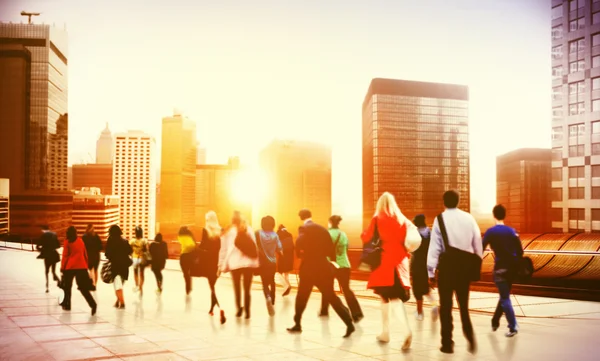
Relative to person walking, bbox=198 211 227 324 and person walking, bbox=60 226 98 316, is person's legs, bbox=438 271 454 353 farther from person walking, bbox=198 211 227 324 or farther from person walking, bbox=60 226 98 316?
person walking, bbox=60 226 98 316

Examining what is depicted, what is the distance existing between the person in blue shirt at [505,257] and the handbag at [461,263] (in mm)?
1040

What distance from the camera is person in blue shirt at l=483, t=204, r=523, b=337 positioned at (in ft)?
26.0

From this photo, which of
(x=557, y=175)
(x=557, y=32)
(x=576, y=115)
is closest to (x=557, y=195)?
(x=557, y=175)

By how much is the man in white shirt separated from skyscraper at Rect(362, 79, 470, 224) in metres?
169

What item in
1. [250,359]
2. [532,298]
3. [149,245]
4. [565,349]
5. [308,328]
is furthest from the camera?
[149,245]

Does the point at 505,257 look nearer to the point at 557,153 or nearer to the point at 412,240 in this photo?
the point at 412,240

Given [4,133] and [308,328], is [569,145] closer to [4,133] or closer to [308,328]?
[308,328]

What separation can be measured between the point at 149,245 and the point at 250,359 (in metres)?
8.77

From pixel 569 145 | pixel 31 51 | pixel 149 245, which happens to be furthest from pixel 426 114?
pixel 149 245

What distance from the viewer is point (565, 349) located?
23.2 feet

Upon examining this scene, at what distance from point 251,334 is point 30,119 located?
610ft

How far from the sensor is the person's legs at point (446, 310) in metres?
6.79

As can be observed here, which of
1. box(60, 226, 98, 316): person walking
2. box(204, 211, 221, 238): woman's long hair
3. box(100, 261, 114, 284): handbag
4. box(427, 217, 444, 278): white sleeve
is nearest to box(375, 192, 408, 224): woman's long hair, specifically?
box(427, 217, 444, 278): white sleeve

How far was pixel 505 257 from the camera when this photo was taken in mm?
8016
